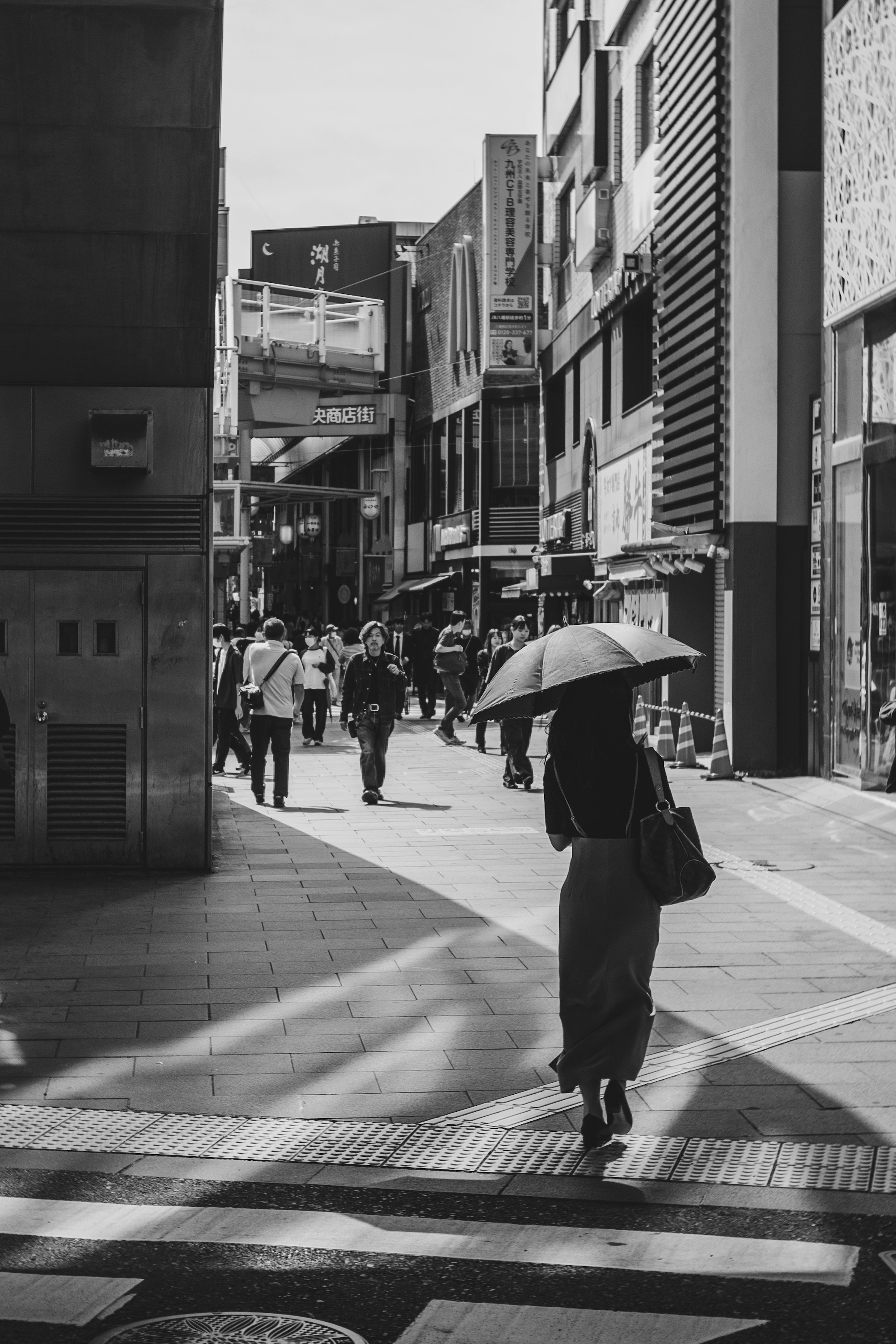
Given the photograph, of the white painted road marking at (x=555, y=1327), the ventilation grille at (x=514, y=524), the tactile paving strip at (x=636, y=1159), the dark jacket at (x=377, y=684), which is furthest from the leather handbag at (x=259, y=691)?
the ventilation grille at (x=514, y=524)

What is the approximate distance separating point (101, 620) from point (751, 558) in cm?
874

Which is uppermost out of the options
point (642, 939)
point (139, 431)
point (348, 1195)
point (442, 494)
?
point (442, 494)

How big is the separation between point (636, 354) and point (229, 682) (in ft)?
34.7

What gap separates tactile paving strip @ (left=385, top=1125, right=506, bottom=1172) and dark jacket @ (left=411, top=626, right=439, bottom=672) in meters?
23.2

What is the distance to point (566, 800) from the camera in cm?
570

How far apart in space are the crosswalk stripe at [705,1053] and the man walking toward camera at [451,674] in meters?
15.9

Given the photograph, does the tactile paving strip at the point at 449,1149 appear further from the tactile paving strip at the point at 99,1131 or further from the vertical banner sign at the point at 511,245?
the vertical banner sign at the point at 511,245

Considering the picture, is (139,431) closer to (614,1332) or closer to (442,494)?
(614,1332)

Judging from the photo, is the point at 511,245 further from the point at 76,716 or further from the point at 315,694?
the point at 76,716

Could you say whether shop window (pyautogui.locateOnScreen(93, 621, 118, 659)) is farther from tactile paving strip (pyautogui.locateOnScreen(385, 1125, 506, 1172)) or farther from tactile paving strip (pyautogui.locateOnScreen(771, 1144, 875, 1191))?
tactile paving strip (pyautogui.locateOnScreen(771, 1144, 875, 1191))

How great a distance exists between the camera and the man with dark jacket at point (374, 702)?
52.4 ft

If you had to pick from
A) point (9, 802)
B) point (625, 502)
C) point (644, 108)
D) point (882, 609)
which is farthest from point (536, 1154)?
point (644, 108)

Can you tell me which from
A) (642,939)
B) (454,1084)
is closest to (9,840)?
(454,1084)

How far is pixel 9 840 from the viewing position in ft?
37.2
